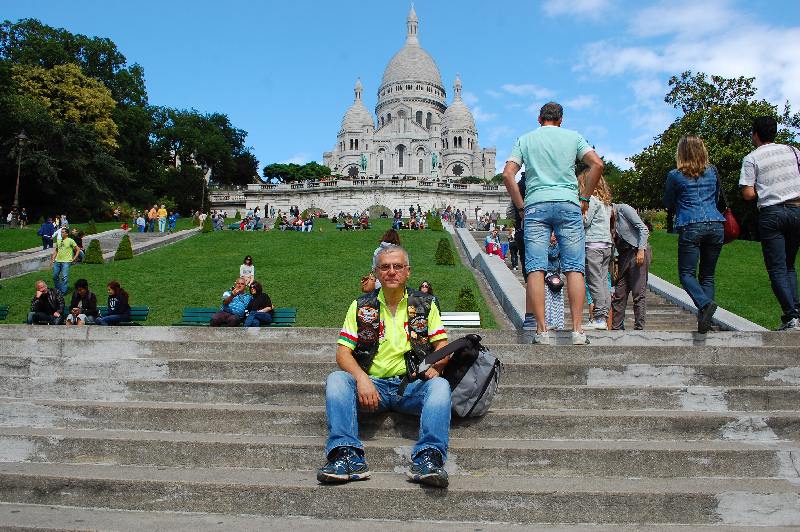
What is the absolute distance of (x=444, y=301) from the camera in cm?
1329

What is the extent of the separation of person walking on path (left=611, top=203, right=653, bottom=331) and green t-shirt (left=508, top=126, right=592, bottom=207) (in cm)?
184

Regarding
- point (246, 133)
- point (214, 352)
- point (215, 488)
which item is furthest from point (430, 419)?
point (246, 133)

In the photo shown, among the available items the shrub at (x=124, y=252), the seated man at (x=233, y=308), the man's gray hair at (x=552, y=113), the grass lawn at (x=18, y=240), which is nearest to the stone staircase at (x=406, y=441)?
the man's gray hair at (x=552, y=113)

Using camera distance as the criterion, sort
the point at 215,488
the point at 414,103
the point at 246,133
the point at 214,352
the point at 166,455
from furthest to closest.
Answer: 1. the point at 414,103
2. the point at 246,133
3. the point at 214,352
4. the point at 166,455
5. the point at 215,488

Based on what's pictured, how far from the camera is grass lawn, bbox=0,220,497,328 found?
13.3 meters

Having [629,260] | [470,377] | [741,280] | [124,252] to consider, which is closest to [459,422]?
[470,377]

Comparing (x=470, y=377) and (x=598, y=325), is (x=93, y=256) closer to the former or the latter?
(x=598, y=325)

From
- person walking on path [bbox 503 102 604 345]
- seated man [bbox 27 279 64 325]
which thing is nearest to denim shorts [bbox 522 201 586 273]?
person walking on path [bbox 503 102 604 345]

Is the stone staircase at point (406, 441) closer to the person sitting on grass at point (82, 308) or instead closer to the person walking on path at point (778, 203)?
the person walking on path at point (778, 203)

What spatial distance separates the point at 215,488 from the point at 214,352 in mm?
2299

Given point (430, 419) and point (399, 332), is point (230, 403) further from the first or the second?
point (430, 419)

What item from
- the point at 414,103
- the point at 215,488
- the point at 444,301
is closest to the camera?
the point at 215,488

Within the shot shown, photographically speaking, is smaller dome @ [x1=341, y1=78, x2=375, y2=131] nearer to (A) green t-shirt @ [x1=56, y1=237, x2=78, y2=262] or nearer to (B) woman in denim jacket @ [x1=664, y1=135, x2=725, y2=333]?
(A) green t-shirt @ [x1=56, y1=237, x2=78, y2=262]

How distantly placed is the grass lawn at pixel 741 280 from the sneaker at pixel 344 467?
7854 millimetres
